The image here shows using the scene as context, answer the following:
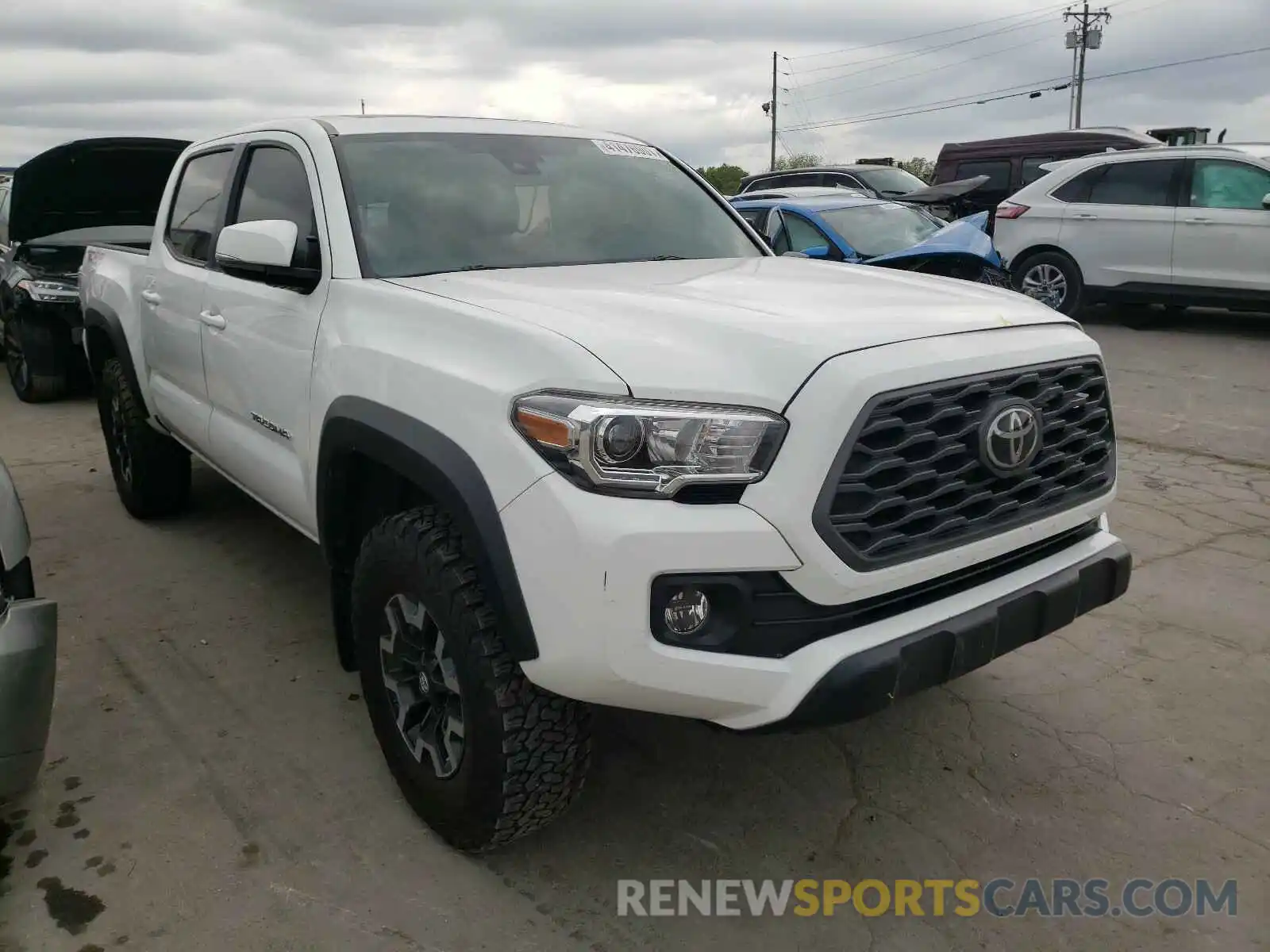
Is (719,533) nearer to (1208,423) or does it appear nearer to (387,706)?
(387,706)

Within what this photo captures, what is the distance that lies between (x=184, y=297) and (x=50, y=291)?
16.1 feet

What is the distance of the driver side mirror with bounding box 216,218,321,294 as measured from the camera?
286 centimetres

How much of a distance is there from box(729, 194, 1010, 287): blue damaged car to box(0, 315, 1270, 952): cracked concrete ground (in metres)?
3.98

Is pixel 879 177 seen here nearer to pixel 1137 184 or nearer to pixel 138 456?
pixel 1137 184

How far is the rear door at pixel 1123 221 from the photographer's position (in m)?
9.84

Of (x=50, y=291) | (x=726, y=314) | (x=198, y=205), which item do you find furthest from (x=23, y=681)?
(x=50, y=291)

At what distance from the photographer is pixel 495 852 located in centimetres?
261

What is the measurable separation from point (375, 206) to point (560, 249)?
57cm

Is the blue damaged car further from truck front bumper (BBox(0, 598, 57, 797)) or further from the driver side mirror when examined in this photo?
truck front bumper (BBox(0, 598, 57, 797))

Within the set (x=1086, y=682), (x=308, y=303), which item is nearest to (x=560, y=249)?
(x=308, y=303)

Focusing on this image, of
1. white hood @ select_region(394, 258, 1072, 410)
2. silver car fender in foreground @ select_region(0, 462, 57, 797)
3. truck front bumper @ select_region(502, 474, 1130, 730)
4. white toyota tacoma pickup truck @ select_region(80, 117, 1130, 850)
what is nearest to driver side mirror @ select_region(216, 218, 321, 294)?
white toyota tacoma pickup truck @ select_region(80, 117, 1130, 850)

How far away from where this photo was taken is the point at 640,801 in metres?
2.85

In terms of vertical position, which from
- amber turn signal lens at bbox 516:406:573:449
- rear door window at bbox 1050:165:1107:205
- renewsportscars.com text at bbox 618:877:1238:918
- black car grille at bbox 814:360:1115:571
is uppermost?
rear door window at bbox 1050:165:1107:205

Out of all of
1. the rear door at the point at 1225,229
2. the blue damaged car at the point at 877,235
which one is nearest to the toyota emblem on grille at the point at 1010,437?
the blue damaged car at the point at 877,235
